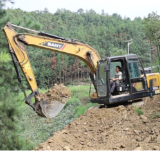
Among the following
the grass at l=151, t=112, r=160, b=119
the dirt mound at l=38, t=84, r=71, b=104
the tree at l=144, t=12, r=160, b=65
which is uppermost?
the tree at l=144, t=12, r=160, b=65

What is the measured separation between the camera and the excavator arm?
6945 millimetres

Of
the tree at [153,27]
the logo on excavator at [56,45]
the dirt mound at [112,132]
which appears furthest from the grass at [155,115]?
the tree at [153,27]

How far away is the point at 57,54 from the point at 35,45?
148 ft

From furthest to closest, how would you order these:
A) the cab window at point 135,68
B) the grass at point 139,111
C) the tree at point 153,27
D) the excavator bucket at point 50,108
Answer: the tree at point 153,27 → the cab window at point 135,68 → the grass at point 139,111 → the excavator bucket at point 50,108

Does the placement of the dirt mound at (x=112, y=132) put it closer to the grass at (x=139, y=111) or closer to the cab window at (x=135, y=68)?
the grass at (x=139, y=111)

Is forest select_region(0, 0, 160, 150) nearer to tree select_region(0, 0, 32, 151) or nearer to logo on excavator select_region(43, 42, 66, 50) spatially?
tree select_region(0, 0, 32, 151)

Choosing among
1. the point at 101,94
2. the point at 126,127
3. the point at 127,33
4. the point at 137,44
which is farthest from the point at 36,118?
the point at 127,33

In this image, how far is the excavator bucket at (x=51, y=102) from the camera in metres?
6.80

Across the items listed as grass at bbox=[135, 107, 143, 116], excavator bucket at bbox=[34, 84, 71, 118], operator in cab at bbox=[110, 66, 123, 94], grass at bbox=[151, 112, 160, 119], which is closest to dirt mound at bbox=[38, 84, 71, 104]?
excavator bucket at bbox=[34, 84, 71, 118]

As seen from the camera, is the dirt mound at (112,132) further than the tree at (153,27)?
No

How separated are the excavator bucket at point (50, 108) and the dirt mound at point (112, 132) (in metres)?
0.61

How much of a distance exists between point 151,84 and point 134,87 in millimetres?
1127

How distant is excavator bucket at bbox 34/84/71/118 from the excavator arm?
0.47 ft

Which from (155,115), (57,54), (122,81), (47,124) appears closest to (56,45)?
(122,81)
